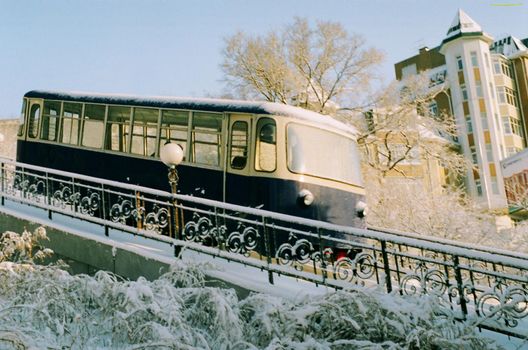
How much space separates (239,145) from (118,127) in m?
3.43

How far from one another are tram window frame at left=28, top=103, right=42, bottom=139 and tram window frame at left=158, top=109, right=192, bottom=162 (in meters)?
4.13

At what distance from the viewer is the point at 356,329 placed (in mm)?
4684

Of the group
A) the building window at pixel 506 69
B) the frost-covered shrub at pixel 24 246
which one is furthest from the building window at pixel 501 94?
the frost-covered shrub at pixel 24 246

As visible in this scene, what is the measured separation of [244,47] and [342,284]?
796 inches

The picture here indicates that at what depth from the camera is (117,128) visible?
35.9 ft

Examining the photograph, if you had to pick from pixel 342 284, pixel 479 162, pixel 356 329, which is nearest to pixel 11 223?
pixel 342 284

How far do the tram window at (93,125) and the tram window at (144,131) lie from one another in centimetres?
101

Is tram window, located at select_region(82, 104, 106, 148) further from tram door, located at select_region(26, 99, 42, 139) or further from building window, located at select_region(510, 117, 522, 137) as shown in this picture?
building window, located at select_region(510, 117, 522, 137)

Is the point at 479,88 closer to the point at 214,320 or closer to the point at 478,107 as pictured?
the point at 478,107

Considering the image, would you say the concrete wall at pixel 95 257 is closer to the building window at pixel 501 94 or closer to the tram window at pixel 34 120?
the tram window at pixel 34 120

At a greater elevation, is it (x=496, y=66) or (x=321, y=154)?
(x=496, y=66)

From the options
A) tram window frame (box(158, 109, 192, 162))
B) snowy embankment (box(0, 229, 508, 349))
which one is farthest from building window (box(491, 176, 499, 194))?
snowy embankment (box(0, 229, 508, 349))

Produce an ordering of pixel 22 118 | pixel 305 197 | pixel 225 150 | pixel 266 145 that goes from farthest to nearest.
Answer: pixel 22 118
pixel 225 150
pixel 266 145
pixel 305 197

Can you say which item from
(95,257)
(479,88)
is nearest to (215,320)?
(95,257)
